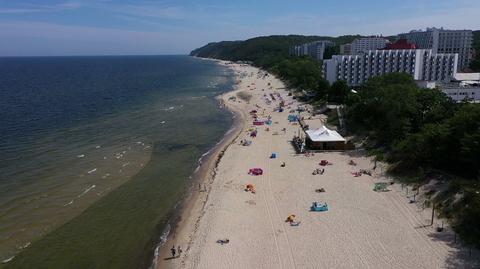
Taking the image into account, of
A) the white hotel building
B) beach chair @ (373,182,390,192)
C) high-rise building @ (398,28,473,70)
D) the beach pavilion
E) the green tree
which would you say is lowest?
beach chair @ (373,182,390,192)

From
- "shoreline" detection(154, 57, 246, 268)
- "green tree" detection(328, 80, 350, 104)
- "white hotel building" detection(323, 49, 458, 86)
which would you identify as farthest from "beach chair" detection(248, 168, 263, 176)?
"white hotel building" detection(323, 49, 458, 86)

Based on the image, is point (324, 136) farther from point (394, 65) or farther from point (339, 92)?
point (394, 65)

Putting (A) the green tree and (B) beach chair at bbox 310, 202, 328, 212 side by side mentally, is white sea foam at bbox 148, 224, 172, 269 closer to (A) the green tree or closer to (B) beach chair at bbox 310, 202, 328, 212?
(B) beach chair at bbox 310, 202, 328, 212

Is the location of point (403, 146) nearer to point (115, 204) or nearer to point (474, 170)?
point (474, 170)

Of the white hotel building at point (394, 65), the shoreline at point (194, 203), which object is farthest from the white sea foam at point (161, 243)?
the white hotel building at point (394, 65)

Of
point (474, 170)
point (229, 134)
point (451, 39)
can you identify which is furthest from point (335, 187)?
point (451, 39)
